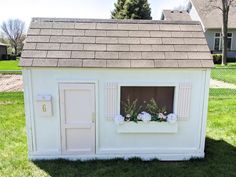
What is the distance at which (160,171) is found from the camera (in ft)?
14.4

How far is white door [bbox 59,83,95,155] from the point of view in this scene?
450cm

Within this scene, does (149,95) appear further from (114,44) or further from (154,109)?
(114,44)

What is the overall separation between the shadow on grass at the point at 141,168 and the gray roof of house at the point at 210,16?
78.2 ft

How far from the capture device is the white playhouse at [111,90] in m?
4.42

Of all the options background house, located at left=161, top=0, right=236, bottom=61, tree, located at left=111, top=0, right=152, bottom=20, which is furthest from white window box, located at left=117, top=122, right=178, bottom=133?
tree, located at left=111, top=0, right=152, bottom=20

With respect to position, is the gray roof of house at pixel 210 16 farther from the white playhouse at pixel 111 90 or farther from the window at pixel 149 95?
the white playhouse at pixel 111 90

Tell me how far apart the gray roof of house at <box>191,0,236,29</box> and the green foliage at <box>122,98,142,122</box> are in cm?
2373

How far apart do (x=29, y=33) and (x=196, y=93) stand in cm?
335

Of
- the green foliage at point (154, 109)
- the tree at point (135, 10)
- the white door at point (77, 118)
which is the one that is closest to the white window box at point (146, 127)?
the green foliage at point (154, 109)

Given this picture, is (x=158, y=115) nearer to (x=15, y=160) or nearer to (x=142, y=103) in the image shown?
(x=142, y=103)

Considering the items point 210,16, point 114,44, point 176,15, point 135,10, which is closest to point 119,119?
point 114,44

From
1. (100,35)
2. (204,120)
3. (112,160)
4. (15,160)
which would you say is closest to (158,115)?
(204,120)

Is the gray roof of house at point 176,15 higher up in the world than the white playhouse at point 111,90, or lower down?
higher up

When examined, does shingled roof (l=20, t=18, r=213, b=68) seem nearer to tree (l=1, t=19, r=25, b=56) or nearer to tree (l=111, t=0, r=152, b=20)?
tree (l=111, t=0, r=152, b=20)
